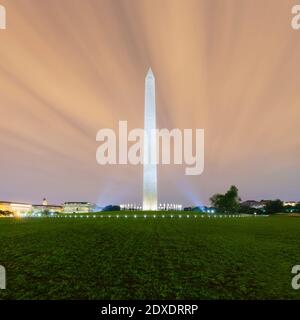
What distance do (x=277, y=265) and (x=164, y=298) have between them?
6532 millimetres

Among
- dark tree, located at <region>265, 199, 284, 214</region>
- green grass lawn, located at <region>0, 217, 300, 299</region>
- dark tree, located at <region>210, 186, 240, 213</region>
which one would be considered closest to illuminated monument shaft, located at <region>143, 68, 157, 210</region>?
dark tree, located at <region>210, 186, 240, 213</region>

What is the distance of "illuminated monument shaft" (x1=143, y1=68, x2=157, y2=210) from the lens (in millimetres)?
73750

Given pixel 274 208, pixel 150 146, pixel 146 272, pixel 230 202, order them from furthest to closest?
pixel 274 208 → pixel 230 202 → pixel 150 146 → pixel 146 272

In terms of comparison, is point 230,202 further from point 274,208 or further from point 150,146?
point 150,146

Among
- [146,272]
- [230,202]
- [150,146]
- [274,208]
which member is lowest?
[274,208]

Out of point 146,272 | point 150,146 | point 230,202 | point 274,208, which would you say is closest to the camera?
point 146,272

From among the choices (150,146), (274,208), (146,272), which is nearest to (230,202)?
(274,208)

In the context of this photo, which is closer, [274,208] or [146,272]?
[146,272]

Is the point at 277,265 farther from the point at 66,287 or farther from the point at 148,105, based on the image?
the point at 148,105

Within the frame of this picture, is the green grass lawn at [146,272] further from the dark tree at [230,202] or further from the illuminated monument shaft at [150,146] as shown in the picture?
the dark tree at [230,202]

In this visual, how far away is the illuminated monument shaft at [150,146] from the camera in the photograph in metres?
73.8

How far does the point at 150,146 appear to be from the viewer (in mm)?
73375

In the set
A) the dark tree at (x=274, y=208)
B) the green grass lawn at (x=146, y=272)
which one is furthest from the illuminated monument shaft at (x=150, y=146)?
the dark tree at (x=274, y=208)
